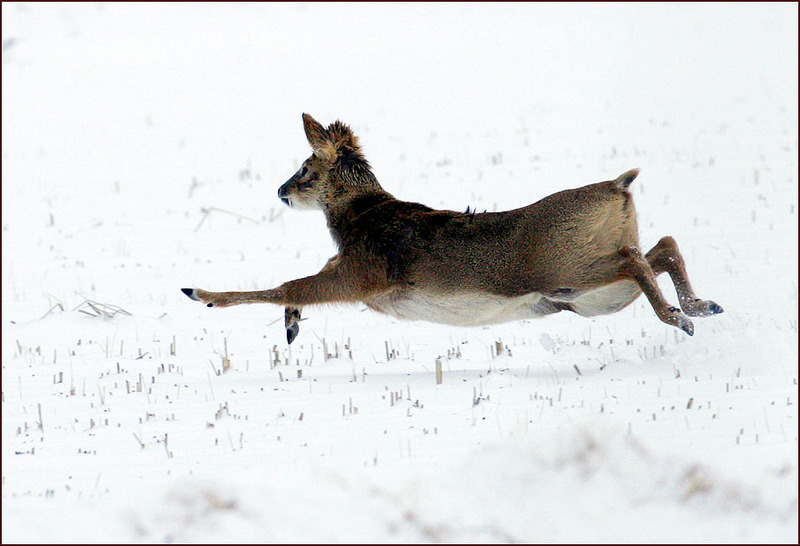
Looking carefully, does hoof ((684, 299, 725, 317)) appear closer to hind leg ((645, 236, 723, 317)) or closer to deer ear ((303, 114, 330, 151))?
hind leg ((645, 236, 723, 317))

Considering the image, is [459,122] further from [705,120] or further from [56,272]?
[56,272]

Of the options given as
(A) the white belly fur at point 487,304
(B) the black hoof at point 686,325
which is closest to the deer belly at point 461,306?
(A) the white belly fur at point 487,304

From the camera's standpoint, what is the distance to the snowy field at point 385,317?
384 cm

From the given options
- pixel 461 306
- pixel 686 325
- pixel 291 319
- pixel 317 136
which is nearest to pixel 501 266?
pixel 461 306

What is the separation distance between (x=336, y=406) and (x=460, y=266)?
1368 millimetres

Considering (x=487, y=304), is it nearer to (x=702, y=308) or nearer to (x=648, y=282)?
(x=648, y=282)

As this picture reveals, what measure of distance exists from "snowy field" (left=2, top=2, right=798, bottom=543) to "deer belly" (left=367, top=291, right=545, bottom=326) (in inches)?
14.5

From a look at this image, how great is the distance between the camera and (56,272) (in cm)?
1145

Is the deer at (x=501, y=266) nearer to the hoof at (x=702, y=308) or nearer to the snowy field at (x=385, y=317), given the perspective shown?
the hoof at (x=702, y=308)

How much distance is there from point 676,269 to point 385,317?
3.13 meters

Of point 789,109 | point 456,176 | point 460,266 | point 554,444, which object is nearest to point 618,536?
point 554,444

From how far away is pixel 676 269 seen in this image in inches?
268

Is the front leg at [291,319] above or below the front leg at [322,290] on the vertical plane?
below

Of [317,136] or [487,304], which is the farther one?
[317,136]
